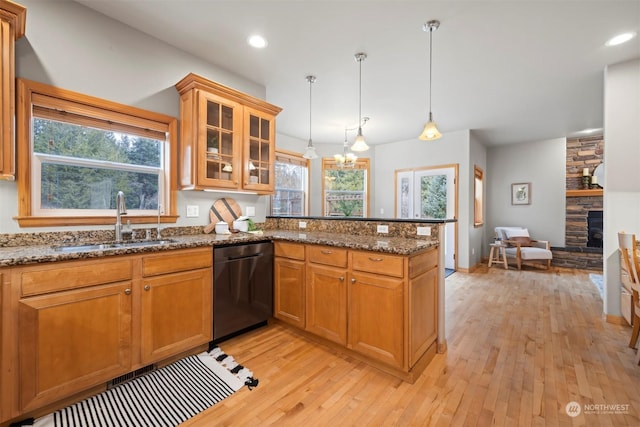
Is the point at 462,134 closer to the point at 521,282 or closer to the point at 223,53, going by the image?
the point at 521,282

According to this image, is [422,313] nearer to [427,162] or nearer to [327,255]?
[327,255]

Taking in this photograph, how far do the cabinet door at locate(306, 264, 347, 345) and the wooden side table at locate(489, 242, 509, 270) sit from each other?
4.78 meters

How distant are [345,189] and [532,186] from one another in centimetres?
416

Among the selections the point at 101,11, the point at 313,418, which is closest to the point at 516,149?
the point at 313,418

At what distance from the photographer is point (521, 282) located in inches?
174

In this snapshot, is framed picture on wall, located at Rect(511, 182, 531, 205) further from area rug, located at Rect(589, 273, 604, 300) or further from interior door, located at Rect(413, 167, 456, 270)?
interior door, located at Rect(413, 167, 456, 270)

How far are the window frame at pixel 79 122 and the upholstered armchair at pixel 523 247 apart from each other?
19.6ft

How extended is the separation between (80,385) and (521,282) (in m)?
5.52

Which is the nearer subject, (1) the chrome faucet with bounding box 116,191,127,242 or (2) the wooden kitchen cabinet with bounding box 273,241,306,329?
(1) the chrome faucet with bounding box 116,191,127,242

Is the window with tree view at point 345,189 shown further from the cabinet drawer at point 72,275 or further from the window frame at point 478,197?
the cabinet drawer at point 72,275

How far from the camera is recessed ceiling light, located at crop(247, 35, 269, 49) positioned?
241 centimetres

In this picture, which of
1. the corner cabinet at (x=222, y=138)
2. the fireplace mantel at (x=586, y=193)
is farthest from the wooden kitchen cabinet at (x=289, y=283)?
the fireplace mantel at (x=586, y=193)

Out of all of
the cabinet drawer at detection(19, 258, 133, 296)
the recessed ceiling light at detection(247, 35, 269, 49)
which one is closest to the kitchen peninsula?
the cabinet drawer at detection(19, 258, 133, 296)

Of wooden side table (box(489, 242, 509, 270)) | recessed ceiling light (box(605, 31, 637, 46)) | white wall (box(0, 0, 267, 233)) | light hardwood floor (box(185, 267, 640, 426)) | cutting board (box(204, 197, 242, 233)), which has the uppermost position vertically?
recessed ceiling light (box(605, 31, 637, 46))
